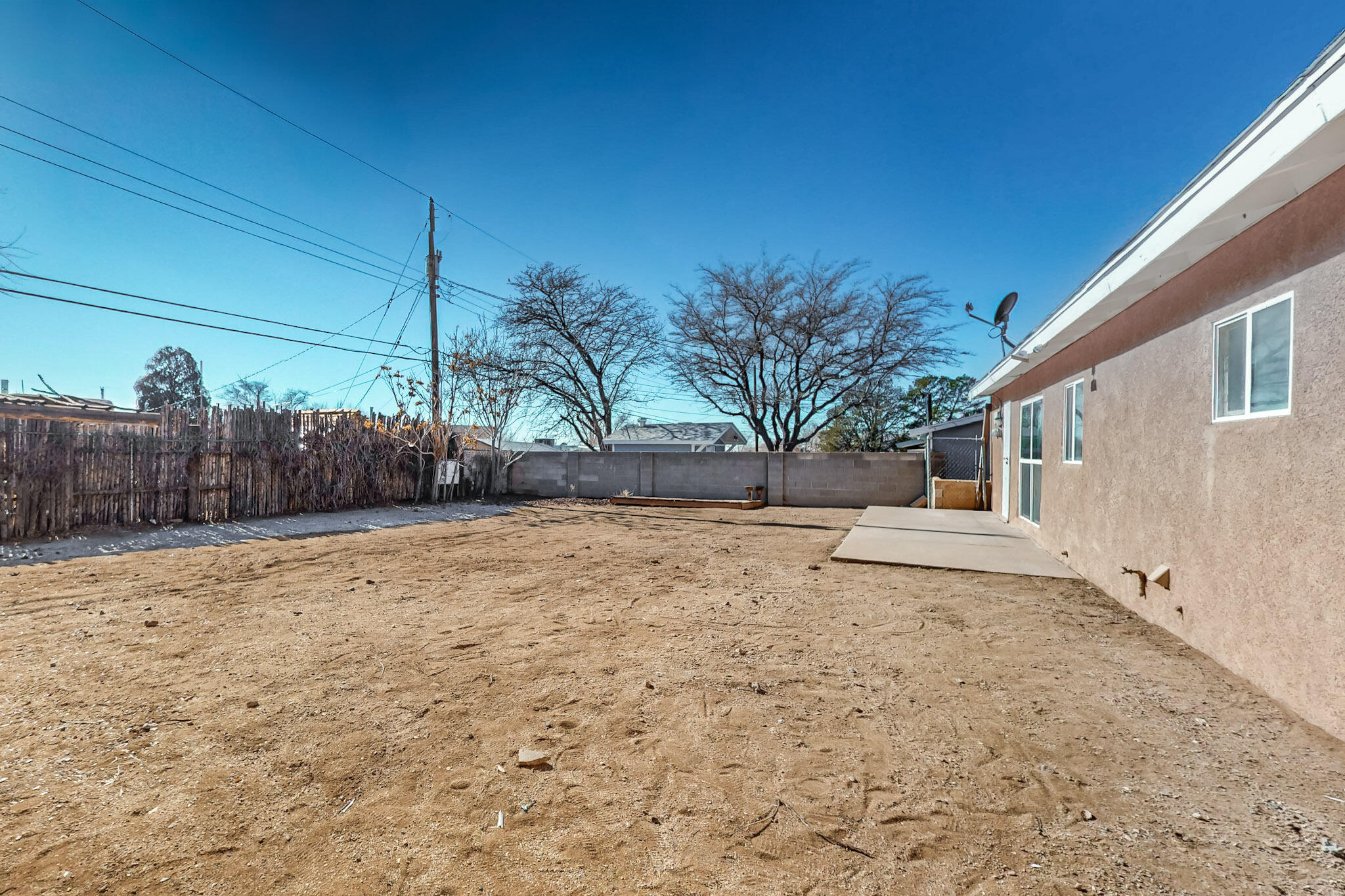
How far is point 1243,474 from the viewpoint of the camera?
9.01ft

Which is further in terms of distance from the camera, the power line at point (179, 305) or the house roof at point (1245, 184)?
the power line at point (179, 305)

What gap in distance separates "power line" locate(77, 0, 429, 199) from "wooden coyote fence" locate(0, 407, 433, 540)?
6826 millimetres

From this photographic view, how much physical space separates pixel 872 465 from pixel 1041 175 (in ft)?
21.0

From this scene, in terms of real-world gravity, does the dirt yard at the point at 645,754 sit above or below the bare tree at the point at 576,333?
below

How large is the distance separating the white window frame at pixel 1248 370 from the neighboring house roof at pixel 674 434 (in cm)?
2296

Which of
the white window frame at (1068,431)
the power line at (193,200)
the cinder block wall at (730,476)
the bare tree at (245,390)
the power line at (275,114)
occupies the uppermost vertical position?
the power line at (275,114)

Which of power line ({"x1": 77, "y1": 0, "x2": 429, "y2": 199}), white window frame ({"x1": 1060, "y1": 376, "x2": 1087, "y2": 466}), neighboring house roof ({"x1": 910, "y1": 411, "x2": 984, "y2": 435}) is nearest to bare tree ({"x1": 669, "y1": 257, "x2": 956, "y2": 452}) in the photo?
neighboring house roof ({"x1": 910, "y1": 411, "x2": 984, "y2": 435})

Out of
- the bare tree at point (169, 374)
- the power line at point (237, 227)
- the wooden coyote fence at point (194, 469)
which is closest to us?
the wooden coyote fence at point (194, 469)

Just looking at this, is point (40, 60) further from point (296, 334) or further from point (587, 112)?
point (587, 112)

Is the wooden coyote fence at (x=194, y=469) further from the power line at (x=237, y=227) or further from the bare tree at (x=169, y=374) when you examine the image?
the bare tree at (x=169, y=374)

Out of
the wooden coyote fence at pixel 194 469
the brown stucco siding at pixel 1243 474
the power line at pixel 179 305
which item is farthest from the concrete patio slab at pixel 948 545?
the power line at pixel 179 305

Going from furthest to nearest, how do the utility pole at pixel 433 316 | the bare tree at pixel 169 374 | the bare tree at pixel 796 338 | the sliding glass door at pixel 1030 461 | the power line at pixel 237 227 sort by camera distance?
the bare tree at pixel 169 374, the bare tree at pixel 796 338, the utility pole at pixel 433 316, the power line at pixel 237 227, the sliding glass door at pixel 1030 461

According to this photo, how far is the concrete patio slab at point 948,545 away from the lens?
5387 millimetres

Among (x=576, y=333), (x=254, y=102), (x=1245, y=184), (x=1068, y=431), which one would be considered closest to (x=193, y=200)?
(x=254, y=102)
